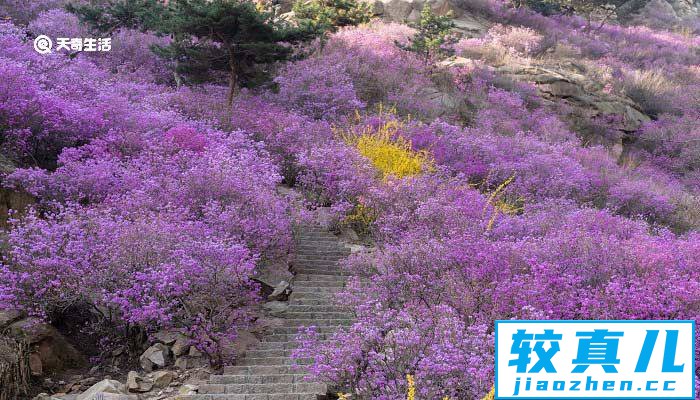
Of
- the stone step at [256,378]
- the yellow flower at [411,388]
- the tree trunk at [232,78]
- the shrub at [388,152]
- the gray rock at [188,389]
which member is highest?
the tree trunk at [232,78]

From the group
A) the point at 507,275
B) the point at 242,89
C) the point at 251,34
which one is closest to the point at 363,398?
the point at 507,275

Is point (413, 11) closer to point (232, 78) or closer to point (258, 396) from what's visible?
point (232, 78)

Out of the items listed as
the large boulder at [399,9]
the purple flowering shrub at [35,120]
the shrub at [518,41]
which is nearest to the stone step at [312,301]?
the purple flowering shrub at [35,120]

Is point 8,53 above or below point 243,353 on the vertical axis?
above

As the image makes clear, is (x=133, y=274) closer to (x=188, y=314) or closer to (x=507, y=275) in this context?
(x=188, y=314)

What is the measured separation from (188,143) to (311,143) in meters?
2.02

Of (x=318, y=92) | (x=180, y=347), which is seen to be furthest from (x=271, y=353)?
(x=318, y=92)

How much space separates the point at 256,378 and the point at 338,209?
3204mm

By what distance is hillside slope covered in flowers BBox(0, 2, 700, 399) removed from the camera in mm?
5473

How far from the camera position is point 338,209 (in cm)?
830

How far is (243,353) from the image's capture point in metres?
6.05

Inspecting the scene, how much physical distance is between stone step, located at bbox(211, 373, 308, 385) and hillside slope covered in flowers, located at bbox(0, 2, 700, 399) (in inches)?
→ 10.2

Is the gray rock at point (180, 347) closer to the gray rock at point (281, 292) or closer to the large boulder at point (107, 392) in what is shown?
the large boulder at point (107, 392)

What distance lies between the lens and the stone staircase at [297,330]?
208 inches
